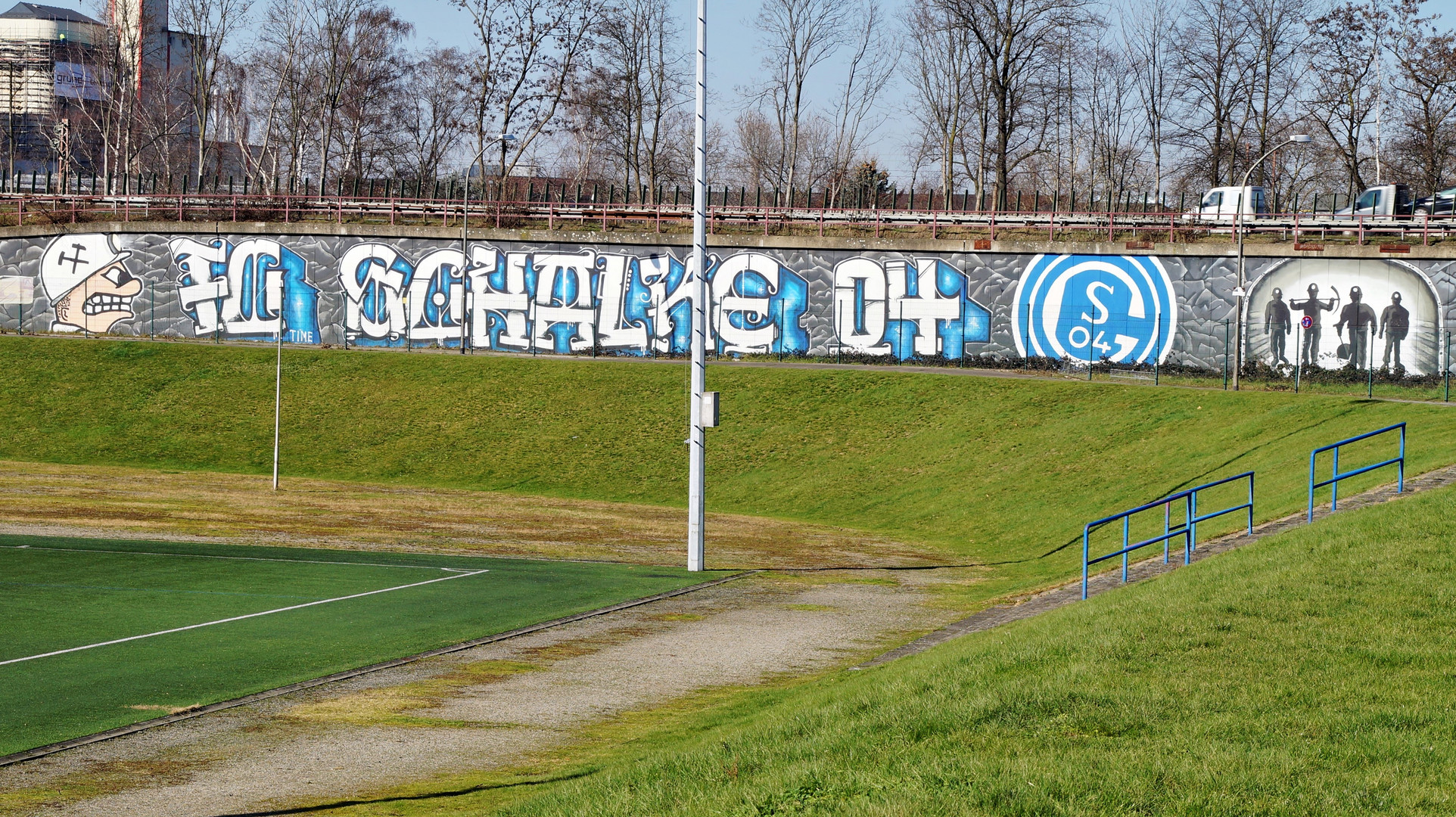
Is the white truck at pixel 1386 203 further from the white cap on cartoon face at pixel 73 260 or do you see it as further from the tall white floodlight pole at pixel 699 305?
the white cap on cartoon face at pixel 73 260

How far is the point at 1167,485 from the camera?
30.7 meters

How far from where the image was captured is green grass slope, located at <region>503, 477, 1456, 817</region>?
764cm

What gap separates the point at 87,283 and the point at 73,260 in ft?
4.14

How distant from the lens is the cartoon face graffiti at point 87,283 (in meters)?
59.2

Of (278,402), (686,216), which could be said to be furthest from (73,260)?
(278,402)

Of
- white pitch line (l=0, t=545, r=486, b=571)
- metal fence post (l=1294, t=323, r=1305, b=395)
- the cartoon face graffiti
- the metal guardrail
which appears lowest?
white pitch line (l=0, t=545, r=486, b=571)

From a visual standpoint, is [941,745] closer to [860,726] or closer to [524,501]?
[860,726]

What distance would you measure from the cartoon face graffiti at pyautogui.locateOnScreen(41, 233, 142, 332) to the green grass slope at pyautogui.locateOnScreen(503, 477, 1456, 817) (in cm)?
5389

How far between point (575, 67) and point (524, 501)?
1692 inches

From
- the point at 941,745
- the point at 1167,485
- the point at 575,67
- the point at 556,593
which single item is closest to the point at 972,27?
the point at 575,67

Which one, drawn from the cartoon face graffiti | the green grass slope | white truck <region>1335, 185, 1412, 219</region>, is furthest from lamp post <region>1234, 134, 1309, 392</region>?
the cartoon face graffiti

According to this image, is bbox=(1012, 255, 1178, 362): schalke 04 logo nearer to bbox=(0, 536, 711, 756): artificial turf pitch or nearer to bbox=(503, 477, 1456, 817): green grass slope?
bbox=(0, 536, 711, 756): artificial turf pitch

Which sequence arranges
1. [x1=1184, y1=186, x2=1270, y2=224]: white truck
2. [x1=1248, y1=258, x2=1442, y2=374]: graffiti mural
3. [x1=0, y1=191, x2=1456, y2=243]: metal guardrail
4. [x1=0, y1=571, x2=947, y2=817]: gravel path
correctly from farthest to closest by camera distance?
[x1=1184, y1=186, x2=1270, y2=224]: white truck → [x1=0, y1=191, x2=1456, y2=243]: metal guardrail → [x1=1248, y1=258, x2=1442, y2=374]: graffiti mural → [x1=0, y1=571, x2=947, y2=817]: gravel path

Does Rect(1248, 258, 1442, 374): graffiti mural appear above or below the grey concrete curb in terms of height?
above
